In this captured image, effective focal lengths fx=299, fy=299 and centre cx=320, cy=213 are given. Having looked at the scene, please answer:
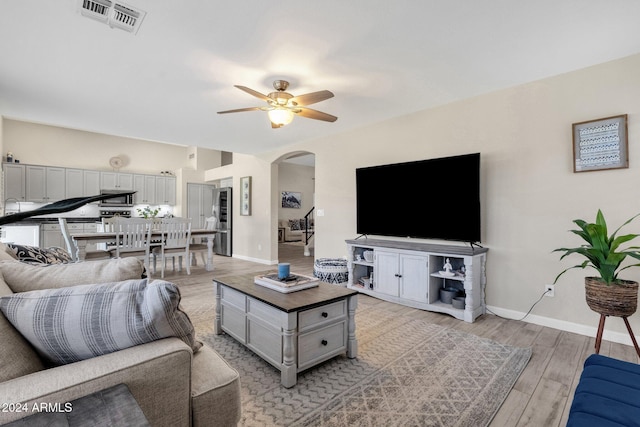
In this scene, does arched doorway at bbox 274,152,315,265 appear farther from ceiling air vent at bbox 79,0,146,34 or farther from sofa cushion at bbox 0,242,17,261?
sofa cushion at bbox 0,242,17,261

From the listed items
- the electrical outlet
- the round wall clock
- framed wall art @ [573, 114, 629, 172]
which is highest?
the round wall clock

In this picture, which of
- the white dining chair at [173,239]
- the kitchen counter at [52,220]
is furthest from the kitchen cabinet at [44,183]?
the white dining chair at [173,239]

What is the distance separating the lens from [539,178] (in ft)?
9.41

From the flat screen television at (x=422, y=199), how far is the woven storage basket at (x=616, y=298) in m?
1.09

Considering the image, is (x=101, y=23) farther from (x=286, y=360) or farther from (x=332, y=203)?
(x=332, y=203)

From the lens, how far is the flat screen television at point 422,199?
3.15 m

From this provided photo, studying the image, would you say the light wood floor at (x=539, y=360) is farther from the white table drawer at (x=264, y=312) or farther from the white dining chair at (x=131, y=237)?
the white dining chair at (x=131, y=237)

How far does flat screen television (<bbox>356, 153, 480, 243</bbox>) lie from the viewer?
3.15 m

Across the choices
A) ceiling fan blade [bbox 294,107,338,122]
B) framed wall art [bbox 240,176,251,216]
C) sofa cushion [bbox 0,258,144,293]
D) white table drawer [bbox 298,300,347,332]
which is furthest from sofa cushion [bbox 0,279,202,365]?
framed wall art [bbox 240,176,251,216]

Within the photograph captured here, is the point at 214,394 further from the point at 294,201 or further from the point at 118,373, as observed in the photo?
the point at 294,201

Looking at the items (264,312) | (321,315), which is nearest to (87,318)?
(264,312)

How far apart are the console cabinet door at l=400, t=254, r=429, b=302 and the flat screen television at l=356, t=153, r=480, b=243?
38 cm

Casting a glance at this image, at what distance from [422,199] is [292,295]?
213 centimetres

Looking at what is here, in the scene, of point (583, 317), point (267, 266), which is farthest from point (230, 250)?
point (583, 317)
